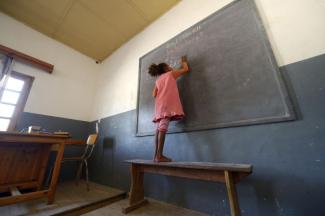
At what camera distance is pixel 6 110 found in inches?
97.6

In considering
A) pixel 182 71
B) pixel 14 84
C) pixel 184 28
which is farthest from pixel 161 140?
pixel 14 84

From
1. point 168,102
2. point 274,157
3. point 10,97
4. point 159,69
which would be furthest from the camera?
point 10,97

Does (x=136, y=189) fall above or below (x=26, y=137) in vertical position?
below

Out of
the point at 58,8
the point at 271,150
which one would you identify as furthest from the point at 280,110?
the point at 58,8

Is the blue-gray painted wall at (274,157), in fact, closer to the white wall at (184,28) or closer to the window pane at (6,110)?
the white wall at (184,28)

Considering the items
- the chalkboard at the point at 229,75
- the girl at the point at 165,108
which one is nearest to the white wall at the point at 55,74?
the chalkboard at the point at 229,75

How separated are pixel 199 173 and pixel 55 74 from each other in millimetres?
3501

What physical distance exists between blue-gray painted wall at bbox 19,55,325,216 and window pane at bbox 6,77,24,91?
2.96 metres

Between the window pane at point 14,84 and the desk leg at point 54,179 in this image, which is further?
the window pane at point 14,84

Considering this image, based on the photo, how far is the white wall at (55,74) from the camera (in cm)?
276

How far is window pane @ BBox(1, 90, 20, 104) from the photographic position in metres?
2.50

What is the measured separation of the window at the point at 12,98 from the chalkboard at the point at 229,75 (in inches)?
90.4

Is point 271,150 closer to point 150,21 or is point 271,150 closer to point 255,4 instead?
point 255,4

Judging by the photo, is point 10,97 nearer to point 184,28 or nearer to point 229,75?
point 184,28
